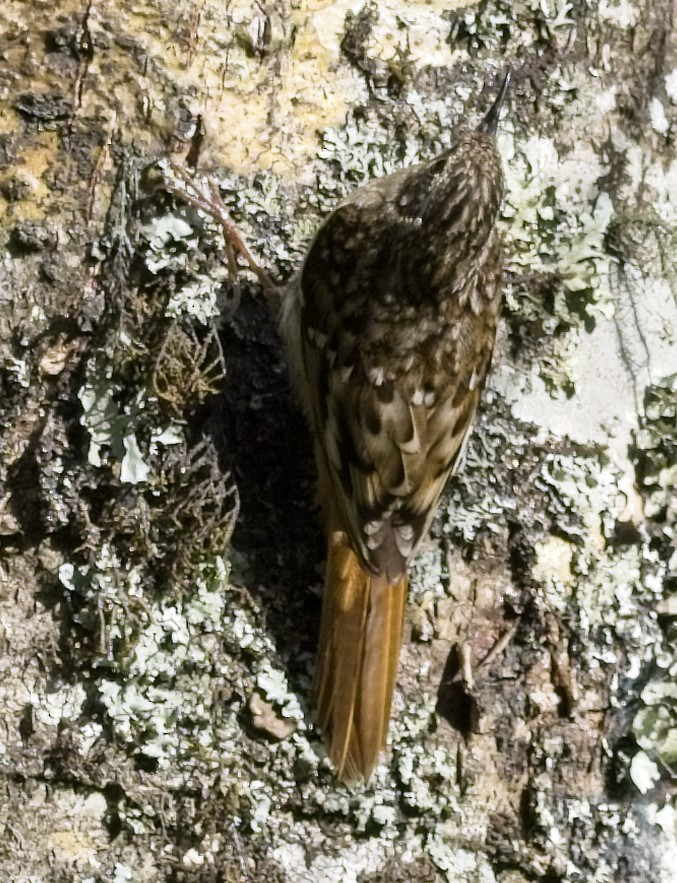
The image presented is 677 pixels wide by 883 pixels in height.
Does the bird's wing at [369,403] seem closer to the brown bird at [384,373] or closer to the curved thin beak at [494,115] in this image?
the brown bird at [384,373]

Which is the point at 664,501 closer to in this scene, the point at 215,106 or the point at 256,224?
the point at 256,224

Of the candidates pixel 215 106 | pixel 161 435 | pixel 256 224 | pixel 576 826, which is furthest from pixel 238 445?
pixel 576 826

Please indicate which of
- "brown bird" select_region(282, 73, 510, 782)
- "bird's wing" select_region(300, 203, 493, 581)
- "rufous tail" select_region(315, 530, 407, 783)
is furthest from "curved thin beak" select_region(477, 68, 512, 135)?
"rufous tail" select_region(315, 530, 407, 783)

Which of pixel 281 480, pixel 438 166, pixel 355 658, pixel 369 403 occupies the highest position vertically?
pixel 438 166

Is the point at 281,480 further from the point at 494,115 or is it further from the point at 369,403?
the point at 494,115

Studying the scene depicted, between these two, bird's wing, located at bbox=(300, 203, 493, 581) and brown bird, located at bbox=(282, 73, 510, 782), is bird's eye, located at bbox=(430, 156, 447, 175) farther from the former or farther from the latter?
bird's wing, located at bbox=(300, 203, 493, 581)

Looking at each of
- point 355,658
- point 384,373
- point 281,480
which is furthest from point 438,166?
point 355,658

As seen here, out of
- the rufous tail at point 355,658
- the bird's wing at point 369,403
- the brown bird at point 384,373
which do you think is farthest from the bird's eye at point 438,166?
the rufous tail at point 355,658
